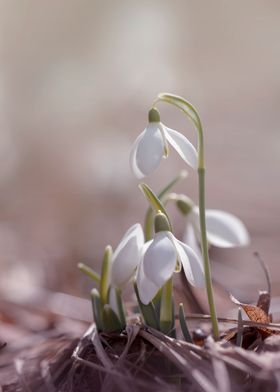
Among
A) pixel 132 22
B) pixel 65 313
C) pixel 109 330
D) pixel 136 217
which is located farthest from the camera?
pixel 132 22

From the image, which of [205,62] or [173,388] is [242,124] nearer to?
[205,62]

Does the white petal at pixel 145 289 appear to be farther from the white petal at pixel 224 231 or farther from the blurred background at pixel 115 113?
the blurred background at pixel 115 113

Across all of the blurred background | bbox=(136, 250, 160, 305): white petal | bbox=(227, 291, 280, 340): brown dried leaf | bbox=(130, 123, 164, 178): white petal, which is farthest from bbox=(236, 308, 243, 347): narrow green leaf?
the blurred background

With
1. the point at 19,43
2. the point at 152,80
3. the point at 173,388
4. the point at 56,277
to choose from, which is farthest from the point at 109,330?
the point at 19,43

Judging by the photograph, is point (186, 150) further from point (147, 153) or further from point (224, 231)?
point (224, 231)

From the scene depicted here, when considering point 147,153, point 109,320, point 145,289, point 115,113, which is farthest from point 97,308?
point 115,113

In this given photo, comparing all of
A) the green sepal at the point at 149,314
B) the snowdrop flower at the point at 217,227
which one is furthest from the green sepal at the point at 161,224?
the snowdrop flower at the point at 217,227

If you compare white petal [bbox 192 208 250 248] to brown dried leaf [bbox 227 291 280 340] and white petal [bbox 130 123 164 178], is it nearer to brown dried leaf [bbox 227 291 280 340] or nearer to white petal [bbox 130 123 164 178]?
brown dried leaf [bbox 227 291 280 340]
